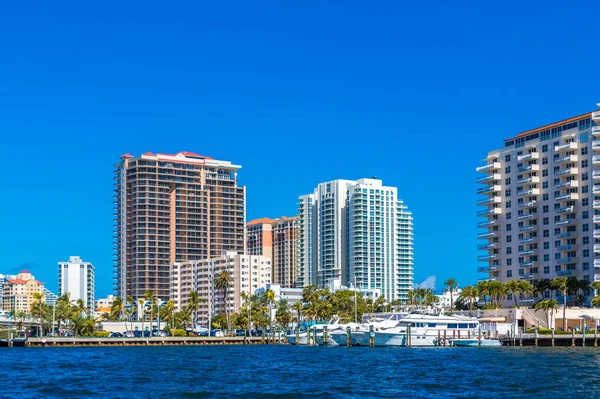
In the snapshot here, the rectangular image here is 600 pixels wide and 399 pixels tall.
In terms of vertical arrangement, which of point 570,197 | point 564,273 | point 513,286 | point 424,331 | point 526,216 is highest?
point 570,197

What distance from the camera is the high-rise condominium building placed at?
17675 centimetres

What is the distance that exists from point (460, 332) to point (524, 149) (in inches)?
1933

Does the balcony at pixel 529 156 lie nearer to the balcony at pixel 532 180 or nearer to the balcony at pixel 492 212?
the balcony at pixel 532 180

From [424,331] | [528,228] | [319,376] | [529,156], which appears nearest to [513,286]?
[528,228]

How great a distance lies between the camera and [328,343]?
173 metres

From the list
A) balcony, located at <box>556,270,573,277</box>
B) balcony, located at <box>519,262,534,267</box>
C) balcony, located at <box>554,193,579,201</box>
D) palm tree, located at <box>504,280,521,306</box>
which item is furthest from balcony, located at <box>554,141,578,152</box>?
palm tree, located at <box>504,280,521,306</box>

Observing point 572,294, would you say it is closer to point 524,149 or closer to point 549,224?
point 549,224

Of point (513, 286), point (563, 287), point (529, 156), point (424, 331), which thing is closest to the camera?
point (424, 331)

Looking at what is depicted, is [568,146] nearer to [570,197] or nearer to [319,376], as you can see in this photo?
[570,197]

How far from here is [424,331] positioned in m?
153

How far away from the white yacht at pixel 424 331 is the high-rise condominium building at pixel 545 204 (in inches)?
1199

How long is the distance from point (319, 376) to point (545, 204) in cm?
10527

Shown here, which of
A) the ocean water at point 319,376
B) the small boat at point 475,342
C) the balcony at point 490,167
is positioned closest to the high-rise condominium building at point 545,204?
the balcony at point 490,167

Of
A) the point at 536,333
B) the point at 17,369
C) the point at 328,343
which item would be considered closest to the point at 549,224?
the point at 536,333
